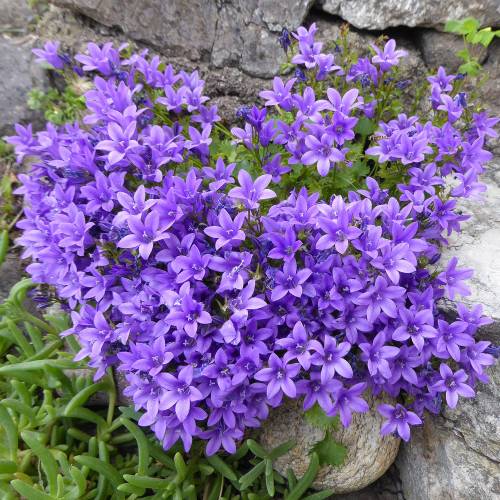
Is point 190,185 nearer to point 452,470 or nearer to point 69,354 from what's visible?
point 69,354

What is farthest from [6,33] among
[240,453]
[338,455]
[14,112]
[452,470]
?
[452,470]

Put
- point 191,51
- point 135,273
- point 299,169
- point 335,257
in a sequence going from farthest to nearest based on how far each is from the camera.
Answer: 1. point 191,51
2. point 299,169
3. point 135,273
4. point 335,257

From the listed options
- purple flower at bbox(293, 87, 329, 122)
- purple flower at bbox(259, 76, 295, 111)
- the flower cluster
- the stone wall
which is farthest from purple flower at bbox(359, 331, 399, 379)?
purple flower at bbox(259, 76, 295, 111)

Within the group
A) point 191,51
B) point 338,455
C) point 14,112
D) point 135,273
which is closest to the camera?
point 135,273

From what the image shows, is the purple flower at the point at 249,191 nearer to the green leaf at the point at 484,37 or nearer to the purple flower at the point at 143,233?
the purple flower at the point at 143,233

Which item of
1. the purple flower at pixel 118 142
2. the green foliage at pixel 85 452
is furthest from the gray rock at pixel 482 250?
the purple flower at pixel 118 142
